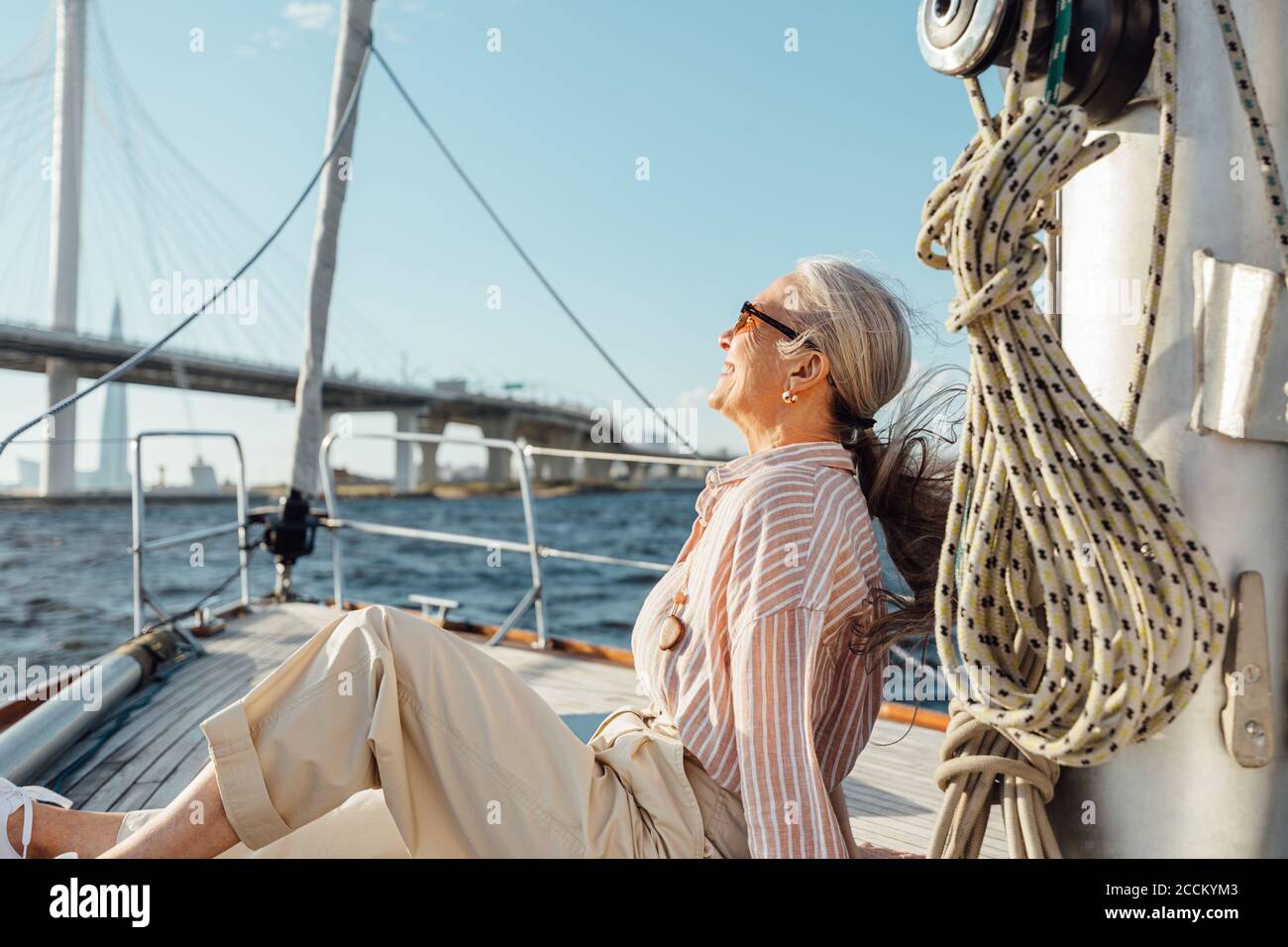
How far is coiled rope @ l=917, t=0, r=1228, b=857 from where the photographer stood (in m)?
0.76

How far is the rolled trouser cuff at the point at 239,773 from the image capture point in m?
1.01

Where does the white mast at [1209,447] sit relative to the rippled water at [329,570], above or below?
above

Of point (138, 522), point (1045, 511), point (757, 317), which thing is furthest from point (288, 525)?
point (1045, 511)

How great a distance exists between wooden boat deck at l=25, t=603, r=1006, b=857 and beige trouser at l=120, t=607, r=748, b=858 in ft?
2.17

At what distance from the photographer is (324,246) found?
3984 millimetres

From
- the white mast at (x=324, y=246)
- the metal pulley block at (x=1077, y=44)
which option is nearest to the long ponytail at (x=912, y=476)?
the metal pulley block at (x=1077, y=44)

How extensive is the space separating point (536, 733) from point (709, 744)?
204 mm

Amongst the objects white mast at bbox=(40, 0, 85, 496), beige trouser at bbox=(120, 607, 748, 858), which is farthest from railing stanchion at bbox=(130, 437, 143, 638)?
white mast at bbox=(40, 0, 85, 496)

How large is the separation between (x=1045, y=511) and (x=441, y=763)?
687 mm

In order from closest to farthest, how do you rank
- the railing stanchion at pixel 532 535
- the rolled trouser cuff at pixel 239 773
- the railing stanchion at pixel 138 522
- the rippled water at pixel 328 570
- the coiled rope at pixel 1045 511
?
the coiled rope at pixel 1045 511
the rolled trouser cuff at pixel 239 773
the railing stanchion at pixel 138 522
the railing stanchion at pixel 532 535
the rippled water at pixel 328 570

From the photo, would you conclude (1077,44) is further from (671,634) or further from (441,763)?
(441,763)

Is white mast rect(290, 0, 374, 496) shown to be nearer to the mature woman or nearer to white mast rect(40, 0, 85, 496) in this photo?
the mature woman

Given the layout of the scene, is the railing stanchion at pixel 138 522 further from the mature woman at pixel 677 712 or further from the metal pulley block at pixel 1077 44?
the metal pulley block at pixel 1077 44
